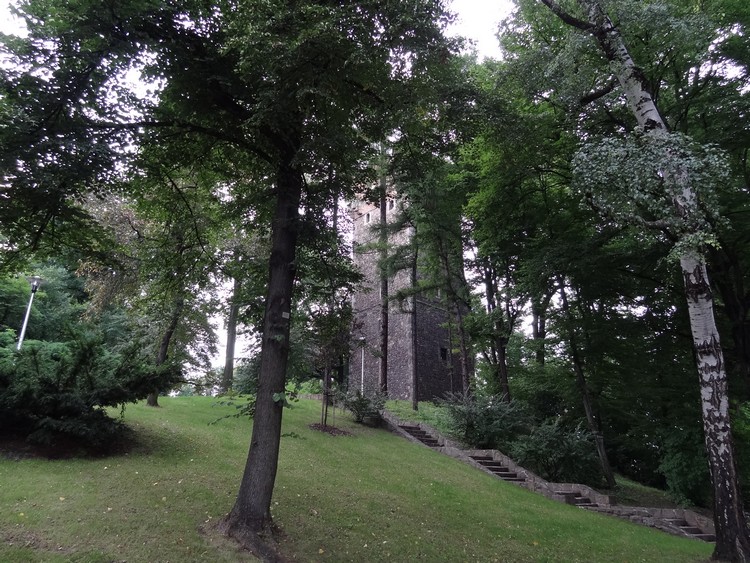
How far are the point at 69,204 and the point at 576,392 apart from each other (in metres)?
14.7

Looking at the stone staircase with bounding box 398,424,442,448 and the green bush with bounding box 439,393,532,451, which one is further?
the stone staircase with bounding box 398,424,442,448

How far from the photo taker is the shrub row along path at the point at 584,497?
10289mm

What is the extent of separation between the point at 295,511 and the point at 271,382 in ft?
6.88

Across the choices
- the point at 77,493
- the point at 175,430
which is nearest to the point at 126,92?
the point at 77,493

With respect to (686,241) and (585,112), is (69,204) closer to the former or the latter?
(686,241)

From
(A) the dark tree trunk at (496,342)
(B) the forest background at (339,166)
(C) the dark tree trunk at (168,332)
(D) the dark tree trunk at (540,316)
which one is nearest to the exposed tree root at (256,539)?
(B) the forest background at (339,166)

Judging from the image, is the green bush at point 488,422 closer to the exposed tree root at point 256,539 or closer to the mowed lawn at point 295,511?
the mowed lawn at point 295,511

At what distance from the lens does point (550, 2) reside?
8.34 meters

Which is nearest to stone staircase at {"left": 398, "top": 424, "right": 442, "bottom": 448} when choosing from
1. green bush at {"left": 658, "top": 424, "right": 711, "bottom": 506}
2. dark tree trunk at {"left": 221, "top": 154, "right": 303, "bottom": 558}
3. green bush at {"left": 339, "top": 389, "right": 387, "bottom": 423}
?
green bush at {"left": 339, "top": 389, "right": 387, "bottom": 423}

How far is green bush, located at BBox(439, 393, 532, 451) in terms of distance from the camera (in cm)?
1402

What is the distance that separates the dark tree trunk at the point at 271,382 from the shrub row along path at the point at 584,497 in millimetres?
8140

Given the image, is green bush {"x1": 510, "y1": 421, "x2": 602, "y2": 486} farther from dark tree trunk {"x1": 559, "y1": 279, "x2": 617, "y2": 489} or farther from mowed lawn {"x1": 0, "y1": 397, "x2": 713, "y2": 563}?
mowed lawn {"x1": 0, "y1": 397, "x2": 713, "y2": 563}

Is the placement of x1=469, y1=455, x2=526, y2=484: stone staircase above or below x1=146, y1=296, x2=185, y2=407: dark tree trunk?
below

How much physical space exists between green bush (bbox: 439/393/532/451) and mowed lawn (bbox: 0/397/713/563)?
2.91m
